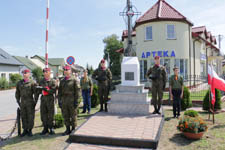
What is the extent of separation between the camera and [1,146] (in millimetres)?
4488

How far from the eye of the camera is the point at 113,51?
1676 inches

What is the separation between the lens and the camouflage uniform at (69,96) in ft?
16.2

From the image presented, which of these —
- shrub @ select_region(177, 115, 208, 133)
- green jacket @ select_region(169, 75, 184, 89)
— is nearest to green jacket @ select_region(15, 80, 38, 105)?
shrub @ select_region(177, 115, 208, 133)

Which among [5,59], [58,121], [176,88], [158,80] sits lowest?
[58,121]

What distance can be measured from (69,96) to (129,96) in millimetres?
2453

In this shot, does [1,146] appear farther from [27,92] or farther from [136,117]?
[136,117]

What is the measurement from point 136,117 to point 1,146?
12.8ft

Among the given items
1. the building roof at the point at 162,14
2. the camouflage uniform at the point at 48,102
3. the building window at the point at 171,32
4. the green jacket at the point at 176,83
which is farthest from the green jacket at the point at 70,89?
the building window at the point at 171,32

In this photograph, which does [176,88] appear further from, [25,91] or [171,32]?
[171,32]

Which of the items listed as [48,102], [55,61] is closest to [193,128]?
[48,102]

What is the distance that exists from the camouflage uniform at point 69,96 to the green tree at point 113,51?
3265 centimetres

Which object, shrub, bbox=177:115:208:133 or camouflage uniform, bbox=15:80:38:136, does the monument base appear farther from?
camouflage uniform, bbox=15:80:38:136

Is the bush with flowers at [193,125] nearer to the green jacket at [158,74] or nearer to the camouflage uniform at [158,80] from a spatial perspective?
the camouflage uniform at [158,80]

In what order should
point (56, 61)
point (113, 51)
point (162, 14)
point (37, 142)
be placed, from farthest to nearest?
point (56, 61), point (113, 51), point (162, 14), point (37, 142)
